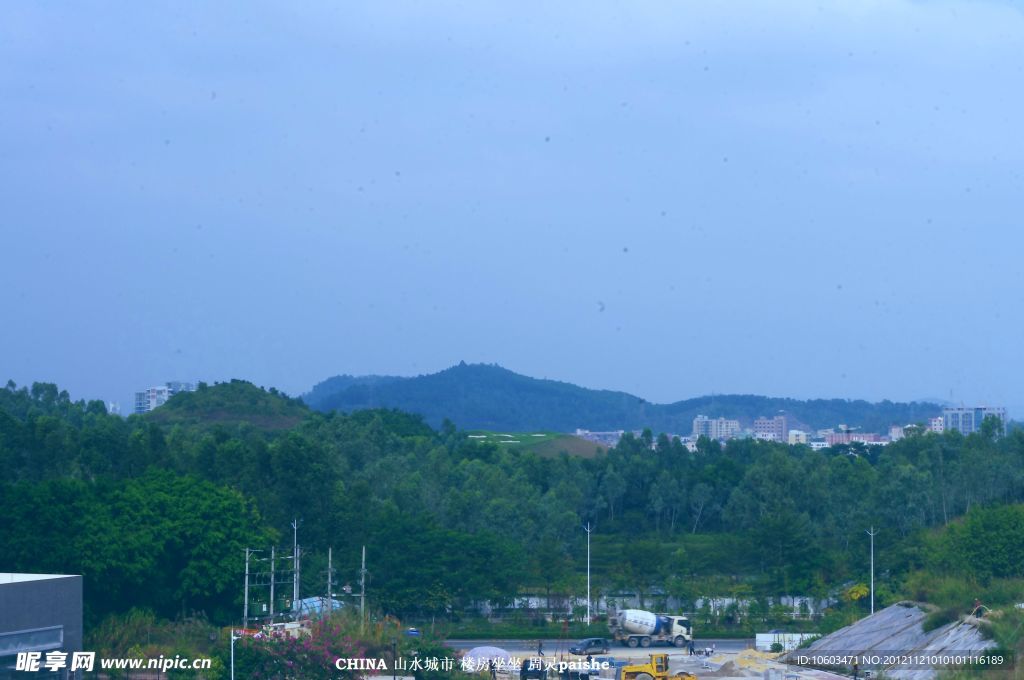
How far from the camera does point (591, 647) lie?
27734mm

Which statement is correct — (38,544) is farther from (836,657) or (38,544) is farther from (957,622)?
(957,622)

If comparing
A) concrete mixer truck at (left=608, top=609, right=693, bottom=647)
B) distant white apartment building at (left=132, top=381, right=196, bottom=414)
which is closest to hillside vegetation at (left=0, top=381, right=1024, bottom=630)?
concrete mixer truck at (left=608, top=609, right=693, bottom=647)

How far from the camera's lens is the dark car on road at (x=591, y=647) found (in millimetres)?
27411

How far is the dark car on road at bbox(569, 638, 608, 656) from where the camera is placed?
89.9ft

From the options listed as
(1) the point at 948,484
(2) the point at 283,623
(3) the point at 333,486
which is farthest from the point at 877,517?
(2) the point at 283,623

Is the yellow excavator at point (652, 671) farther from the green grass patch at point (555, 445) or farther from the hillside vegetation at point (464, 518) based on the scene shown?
the green grass patch at point (555, 445)

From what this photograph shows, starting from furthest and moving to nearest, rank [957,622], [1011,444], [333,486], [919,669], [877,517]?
[1011,444]
[877,517]
[333,486]
[957,622]
[919,669]

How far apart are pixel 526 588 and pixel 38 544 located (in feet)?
44.7

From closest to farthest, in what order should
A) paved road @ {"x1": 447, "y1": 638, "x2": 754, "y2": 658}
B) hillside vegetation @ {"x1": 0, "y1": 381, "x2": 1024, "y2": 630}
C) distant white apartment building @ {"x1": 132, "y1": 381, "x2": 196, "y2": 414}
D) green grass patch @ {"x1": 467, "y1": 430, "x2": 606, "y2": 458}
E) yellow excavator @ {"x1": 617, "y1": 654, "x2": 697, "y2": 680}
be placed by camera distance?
yellow excavator @ {"x1": 617, "y1": 654, "x2": 697, "y2": 680}
hillside vegetation @ {"x1": 0, "y1": 381, "x2": 1024, "y2": 630}
paved road @ {"x1": 447, "y1": 638, "x2": 754, "y2": 658}
green grass patch @ {"x1": 467, "y1": 430, "x2": 606, "y2": 458}
distant white apartment building @ {"x1": 132, "y1": 381, "x2": 196, "y2": 414}

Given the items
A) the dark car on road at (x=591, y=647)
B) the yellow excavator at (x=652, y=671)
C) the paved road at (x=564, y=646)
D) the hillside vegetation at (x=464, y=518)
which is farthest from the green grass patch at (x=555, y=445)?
the yellow excavator at (x=652, y=671)

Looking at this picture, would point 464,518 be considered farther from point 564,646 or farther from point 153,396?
point 153,396

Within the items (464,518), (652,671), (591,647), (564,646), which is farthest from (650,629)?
(464,518)

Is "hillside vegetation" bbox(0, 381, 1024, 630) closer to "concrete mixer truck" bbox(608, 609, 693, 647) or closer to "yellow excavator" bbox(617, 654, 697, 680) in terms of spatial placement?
"concrete mixer truck" bbox(608, 609, 693, 647)

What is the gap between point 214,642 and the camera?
23.2m
